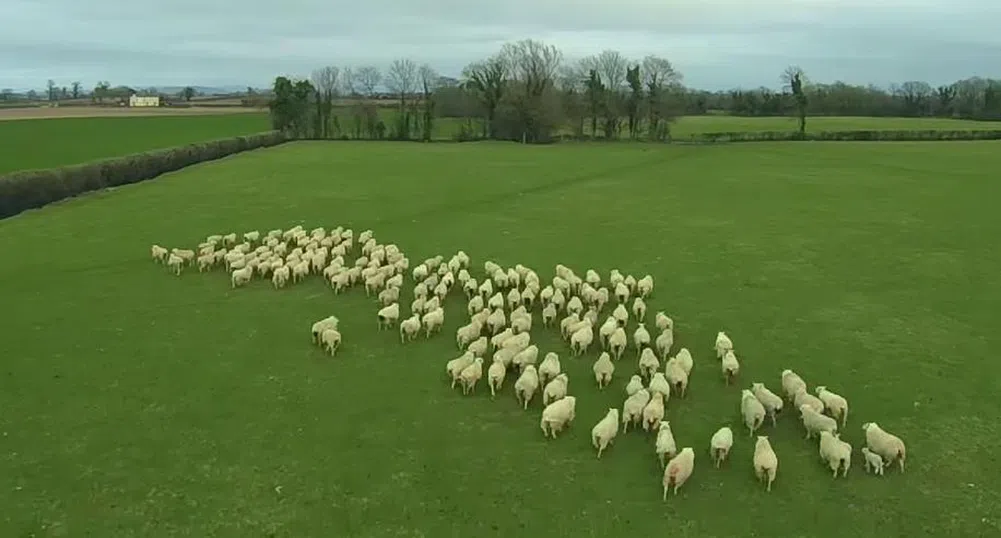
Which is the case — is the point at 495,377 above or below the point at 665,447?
above

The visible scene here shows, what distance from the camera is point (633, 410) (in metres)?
14.2

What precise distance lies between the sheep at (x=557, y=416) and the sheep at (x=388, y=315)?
6.30 metres

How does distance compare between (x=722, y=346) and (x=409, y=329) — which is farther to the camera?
(x=409, y=329)

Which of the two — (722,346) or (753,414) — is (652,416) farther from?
(722,346)

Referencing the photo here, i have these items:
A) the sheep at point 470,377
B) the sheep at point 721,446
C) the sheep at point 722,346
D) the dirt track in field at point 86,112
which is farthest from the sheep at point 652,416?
the dirt track in field at point 86,112

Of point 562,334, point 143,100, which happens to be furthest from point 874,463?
point 143,100

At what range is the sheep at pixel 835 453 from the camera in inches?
502

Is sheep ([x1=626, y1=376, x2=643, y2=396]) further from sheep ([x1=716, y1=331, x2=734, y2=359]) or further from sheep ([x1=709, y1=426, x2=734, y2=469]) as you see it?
sheep ([x1=716, y1=331, x2=734, y2=359])

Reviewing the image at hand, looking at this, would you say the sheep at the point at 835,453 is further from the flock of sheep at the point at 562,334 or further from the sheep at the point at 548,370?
the sheep at the point at 548,370

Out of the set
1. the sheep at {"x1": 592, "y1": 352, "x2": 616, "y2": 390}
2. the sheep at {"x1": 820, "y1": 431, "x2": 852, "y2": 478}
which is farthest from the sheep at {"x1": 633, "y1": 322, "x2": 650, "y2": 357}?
the sheep at {"x1": 820, "y1": 431, "x2": 852, "y2": 478}

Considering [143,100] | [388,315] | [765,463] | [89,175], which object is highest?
[143,100]

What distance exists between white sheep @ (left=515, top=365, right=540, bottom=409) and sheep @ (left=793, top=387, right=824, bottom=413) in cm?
458

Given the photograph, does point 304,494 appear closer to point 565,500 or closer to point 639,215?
point 565,500

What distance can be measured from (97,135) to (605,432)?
6136 cm
